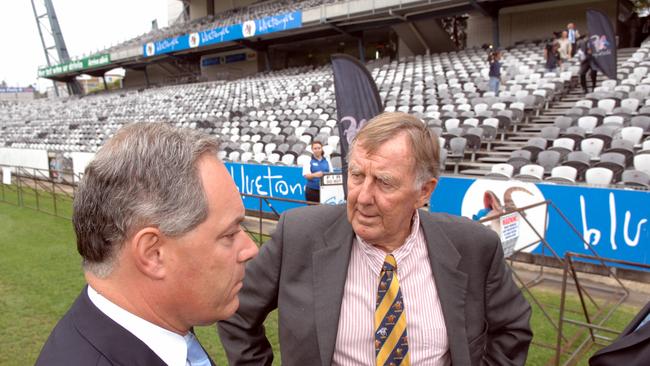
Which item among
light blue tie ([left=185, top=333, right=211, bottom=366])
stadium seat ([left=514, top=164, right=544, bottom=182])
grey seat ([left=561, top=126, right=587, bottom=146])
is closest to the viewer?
light blue tie ([left=185, top=333, right=211, bottom=366])

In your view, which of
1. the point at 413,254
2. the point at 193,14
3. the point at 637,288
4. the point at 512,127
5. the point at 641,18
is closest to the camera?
the point at 413,254

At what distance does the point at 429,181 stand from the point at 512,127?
1084 cm

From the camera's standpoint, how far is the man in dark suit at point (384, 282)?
1620 mm

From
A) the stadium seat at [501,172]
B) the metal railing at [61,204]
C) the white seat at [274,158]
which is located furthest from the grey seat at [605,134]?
the white seat at [274,158]

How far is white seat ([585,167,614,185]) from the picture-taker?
6633 millimetres

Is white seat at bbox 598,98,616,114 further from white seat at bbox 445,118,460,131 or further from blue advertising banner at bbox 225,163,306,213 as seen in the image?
blue advertising banner at bbox 225,163,306,213

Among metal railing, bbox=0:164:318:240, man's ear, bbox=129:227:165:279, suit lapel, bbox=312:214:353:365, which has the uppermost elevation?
man's ear, bbox=129:227:165:279

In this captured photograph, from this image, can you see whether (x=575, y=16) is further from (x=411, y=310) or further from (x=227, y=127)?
(x=411, y=310)

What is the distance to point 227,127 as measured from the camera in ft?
57.4

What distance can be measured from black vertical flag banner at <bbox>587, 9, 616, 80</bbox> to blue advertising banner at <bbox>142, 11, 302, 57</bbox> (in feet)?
60.6

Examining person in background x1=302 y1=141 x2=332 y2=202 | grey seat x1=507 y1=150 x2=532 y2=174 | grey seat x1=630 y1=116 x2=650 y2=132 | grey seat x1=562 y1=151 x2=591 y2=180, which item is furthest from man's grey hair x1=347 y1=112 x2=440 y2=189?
grey seat x1=630 y1=116 x2=650 y2=132

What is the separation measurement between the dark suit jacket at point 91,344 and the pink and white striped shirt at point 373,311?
0.81 metres

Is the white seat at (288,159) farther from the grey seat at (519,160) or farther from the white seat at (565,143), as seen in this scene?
the white seat at (565,143)

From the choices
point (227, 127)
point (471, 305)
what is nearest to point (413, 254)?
point (471, 305)
